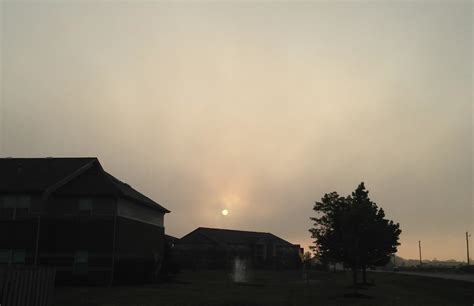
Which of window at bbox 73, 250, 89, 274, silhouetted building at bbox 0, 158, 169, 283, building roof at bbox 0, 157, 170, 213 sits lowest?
window at bbox 73, 250, 89, 274

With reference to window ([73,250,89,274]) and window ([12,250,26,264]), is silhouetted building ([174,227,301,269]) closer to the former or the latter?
window ([73,250,89,274])

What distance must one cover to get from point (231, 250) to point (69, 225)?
62293 mm

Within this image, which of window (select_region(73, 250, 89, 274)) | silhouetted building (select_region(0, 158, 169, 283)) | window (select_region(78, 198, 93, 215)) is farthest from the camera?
window (select_region(78, 198, 93, 215))

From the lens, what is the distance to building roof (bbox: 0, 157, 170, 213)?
147ft

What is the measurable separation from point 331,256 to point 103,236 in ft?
69.5

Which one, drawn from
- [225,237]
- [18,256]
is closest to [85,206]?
[18,256]

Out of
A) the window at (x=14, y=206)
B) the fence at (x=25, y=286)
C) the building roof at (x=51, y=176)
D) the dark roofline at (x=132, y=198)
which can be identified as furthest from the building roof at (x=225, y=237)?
the fence at (x=25, y=286)

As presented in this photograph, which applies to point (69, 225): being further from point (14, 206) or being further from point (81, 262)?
point (14, 206)

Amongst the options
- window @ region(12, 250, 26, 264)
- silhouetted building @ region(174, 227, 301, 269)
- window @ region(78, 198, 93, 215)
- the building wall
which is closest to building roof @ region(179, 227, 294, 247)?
silhouetted building @ region(174, 227, 301, 269)

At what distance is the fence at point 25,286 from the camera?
1689 cm

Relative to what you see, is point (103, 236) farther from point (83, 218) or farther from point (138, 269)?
point (138, 269)

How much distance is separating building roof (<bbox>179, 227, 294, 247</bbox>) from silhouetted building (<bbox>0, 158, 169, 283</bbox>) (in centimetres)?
5310

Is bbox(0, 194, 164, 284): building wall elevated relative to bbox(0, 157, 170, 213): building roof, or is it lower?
lower

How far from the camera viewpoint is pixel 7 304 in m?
16.8
